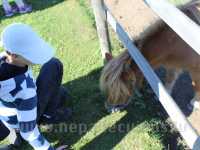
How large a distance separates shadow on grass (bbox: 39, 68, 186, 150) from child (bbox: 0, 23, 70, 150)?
0.60m

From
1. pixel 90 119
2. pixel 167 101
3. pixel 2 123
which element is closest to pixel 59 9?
pixel 90 119

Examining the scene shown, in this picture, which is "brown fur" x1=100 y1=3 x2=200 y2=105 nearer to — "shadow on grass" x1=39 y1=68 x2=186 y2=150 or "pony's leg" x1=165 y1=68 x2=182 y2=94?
"pony's leg" x1=165 y1=68 x2=182 y2=94

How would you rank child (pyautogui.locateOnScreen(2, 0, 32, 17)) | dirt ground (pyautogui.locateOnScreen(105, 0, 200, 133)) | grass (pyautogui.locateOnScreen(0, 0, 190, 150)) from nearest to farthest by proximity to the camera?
grass (pyautogui.locateOnScreen(0, 0, 190, 150))
dirt ground (pyautogui.locateOnScreen(105, 0, 200, 133))
child (pyautogui.locateOnScreen(2, 0, 32, 17))

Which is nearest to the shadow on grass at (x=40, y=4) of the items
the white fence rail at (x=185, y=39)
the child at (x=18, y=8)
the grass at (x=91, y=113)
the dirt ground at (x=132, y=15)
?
the child at (x=18, y=8)

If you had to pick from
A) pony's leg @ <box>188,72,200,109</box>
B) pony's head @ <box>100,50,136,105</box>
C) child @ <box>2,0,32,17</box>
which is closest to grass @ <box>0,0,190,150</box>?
pony's leg @ <box>188,72,200,109</box>

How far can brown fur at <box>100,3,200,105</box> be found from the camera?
309 centimetres

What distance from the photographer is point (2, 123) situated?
130 inches

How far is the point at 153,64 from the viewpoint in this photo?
3561 mm

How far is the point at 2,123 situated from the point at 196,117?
1.99m

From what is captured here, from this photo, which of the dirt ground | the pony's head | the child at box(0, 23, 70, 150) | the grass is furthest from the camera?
the dirt ground

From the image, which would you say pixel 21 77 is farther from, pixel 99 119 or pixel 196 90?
pixel 196 90

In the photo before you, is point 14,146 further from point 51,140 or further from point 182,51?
point 182,51

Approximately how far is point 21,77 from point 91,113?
1181mm

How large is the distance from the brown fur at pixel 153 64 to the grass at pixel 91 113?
476mm
